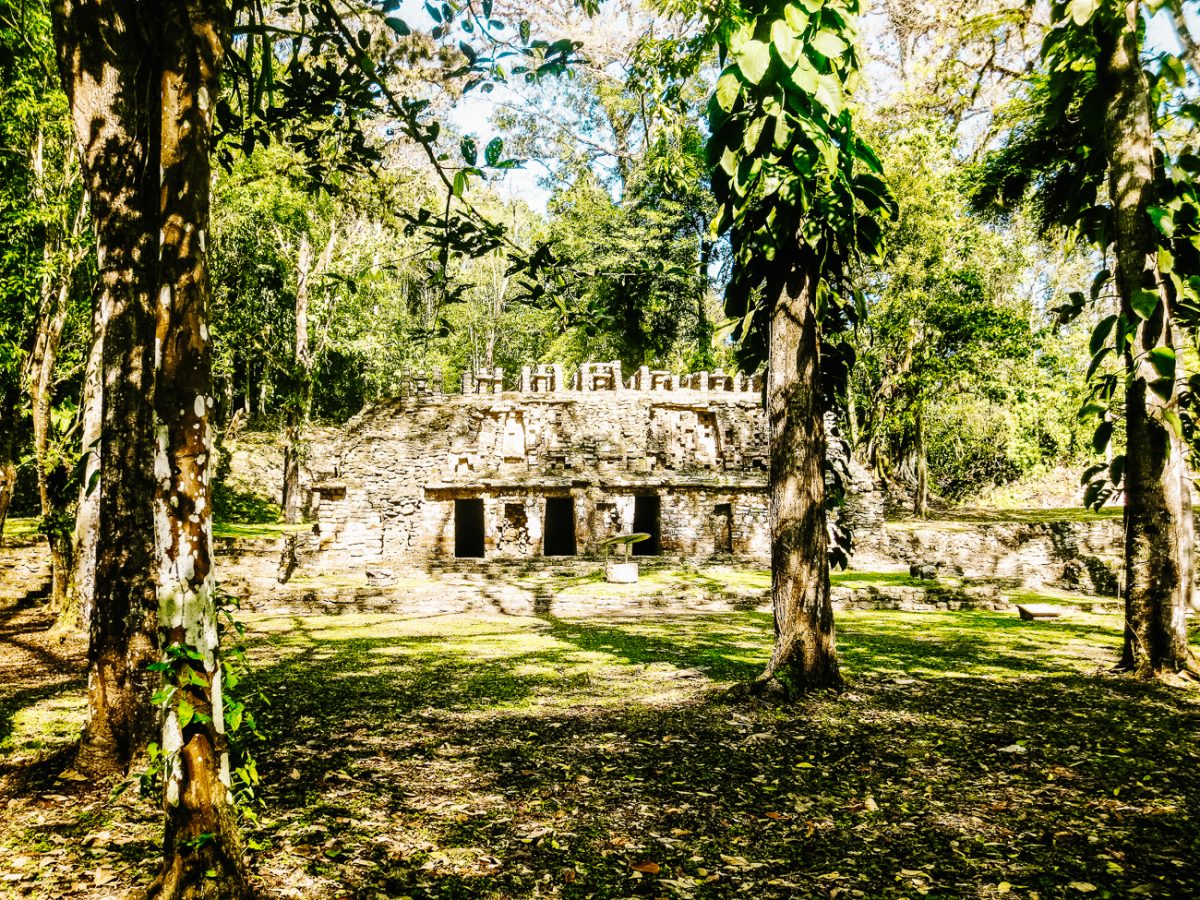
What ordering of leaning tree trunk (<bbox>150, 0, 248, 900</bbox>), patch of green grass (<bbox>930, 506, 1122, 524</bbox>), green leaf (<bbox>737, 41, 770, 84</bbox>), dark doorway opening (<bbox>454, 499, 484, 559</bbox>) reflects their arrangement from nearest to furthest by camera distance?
leaning tree trunk (<bbox>150, 0, 248, 900</bbox>) → green leaf (<bbox>737, 41, 770, 84</bbox>) → patch of green grass (<bbox>930, 506, 1122, 524</bbox>) → dark doorway opening (<bbox>454, 499, 484, 559</bbox>)

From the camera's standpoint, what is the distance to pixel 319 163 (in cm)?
501

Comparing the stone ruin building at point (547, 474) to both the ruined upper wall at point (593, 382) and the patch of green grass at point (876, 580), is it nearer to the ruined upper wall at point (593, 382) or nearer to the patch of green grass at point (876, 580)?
the ruined upper wall at point (593, 382)

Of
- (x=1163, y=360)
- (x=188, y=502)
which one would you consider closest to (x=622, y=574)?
(x=1163, y=360)

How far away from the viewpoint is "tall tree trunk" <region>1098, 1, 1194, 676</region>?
5398 mm

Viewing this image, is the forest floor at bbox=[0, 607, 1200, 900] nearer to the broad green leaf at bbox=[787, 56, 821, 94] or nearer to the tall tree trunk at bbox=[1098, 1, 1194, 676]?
the tall tree trunk at bbox=[1098, 1, 1194, 676]

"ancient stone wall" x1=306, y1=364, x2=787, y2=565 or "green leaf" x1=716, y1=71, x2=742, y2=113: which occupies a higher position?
"green leaf" x1=716, y1=71, x2=742, y2=113

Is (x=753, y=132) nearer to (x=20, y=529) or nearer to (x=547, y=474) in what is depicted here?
(x=547, y=474)

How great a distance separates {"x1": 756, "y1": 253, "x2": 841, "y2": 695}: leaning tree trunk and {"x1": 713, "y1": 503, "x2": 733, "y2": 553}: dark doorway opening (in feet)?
54.7

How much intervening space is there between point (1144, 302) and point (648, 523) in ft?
63.0

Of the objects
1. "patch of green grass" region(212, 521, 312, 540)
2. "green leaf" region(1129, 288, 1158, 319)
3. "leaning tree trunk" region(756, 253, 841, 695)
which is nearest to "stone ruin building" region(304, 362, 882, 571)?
"patch of green grass" region(212, 521, 312, 540)

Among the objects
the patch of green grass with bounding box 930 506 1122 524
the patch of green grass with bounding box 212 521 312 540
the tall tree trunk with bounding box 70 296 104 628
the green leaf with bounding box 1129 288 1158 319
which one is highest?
the green leaf with bounding box 1129 288 1158 319

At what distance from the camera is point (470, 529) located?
79.1 feet

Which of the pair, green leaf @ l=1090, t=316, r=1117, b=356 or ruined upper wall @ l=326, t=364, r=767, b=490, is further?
ruined upper wall @ l=326, t=364, r=767, b=490

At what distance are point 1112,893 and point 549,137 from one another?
37806 millimetres
